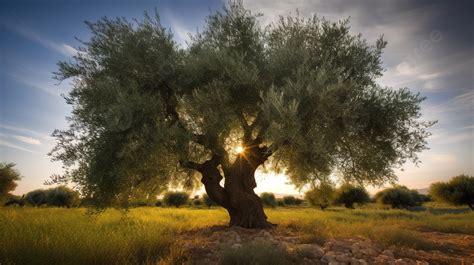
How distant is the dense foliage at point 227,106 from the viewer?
1143 centimetres

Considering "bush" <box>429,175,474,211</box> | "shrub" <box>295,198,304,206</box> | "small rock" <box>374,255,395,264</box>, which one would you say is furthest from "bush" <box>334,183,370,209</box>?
"small rock" <box>374,255,395,264</box>

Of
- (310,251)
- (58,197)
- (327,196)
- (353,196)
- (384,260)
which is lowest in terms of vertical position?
(384,260)

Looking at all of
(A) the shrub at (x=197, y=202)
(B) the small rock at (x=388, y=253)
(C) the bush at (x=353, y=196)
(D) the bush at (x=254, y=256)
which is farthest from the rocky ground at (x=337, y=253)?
(A) the shrub at (x=197, y=202)

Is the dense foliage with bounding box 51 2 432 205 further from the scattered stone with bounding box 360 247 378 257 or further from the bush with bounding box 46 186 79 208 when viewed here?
the bush with bounding box 46 186 79 208

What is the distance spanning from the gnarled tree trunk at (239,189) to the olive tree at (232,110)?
0.06m

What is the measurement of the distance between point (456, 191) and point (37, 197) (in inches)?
2366

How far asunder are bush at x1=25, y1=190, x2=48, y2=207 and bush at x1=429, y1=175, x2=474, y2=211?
54135 millimetres

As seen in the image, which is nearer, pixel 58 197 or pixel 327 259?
pixel 327 259

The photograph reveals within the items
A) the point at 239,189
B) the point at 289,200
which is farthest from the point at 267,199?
the point at 239,189

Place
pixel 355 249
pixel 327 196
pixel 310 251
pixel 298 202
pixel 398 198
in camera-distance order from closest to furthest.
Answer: pixel 310 251 < pixel 355 249 < pixel 327 196 < pixel 398 198 < pixel 298 202

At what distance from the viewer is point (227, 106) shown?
1270 centimetres

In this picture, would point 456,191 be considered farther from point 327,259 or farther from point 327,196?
point 327,259

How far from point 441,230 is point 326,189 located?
8.87m

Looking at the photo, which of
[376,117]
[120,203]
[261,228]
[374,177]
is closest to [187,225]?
[261,228]
